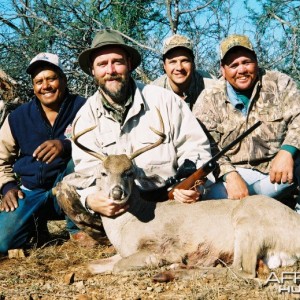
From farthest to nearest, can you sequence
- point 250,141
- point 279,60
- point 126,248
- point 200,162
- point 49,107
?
point 279,60
point 49,107
point 250,141
point 200,162
point 126,248

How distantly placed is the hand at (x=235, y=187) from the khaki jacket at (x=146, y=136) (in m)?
0.34

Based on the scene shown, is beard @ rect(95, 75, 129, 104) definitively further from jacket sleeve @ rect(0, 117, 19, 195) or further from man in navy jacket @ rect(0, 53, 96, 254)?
jacket sleeve @ rect(0, 117, 19, 195)

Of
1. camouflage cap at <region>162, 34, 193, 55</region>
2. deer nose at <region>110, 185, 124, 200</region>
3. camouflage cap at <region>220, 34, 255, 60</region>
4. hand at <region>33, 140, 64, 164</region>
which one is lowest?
deer nose at <region>110, 185, 124, 200</region>

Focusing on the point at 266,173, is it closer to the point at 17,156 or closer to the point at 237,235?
the point at 237,235

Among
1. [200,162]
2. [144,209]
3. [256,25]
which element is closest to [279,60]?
[256,25]

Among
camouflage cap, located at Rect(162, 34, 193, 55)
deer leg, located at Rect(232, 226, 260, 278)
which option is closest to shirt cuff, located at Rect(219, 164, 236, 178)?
deer leg, located at Rect(232, 226, 260, 278)

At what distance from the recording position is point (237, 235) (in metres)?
5.16

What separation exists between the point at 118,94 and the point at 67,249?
2014 mm

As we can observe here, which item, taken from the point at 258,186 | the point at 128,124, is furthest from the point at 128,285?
the point at 258,186

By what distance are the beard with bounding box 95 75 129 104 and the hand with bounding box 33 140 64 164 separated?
1.07m

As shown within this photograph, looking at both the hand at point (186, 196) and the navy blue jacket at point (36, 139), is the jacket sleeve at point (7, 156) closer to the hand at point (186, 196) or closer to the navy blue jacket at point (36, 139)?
the navy blue jacket at point (36, 139)

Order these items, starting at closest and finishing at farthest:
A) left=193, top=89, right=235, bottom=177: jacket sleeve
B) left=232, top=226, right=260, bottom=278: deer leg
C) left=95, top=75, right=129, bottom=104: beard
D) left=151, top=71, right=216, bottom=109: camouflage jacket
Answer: left=232, top=226, right=260, bottom=278: deer leg → left=95, top=75, right=129, bottom=104: beard → left=193, top=89, right=235, bottom=177: jacket sleeve → left=151, top=71, right=216, bottom=109: camouflage jacket

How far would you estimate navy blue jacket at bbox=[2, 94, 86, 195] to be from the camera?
7.03 meters

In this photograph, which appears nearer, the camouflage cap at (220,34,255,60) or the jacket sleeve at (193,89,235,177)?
the camouflage cap at (220,34,255,60)
